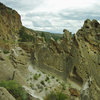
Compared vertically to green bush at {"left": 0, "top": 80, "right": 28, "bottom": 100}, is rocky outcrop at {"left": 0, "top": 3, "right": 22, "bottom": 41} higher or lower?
Result: higher

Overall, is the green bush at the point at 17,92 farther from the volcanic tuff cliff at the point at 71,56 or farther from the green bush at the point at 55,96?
the volcanic tuff cliff at the point at 71,56

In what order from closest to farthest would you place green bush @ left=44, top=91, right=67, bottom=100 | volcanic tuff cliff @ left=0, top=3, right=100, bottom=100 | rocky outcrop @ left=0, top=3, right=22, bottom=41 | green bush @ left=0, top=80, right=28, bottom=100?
green bush @ left=0, top=80, right=28, bottom=100
green bush @ left=44, top=91, right=67, bottom=100
volcanic tuff cliff @ left=0, top=3, right=100, bottom=100
rocky outcrop @ left=0, top=3, right=22, bottom=41

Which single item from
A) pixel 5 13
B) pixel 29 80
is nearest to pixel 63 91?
pixel 29 80

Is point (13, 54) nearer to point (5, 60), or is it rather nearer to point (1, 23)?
point (5, 60)

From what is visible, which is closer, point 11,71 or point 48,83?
point 11,71

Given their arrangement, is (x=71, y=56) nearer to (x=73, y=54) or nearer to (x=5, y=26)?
(x=73, y=54)

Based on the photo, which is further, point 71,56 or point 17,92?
point 71,56

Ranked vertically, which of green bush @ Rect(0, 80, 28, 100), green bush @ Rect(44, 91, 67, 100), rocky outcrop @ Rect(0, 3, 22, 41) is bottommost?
green bush @ Rect(44, 91, 67, 100)

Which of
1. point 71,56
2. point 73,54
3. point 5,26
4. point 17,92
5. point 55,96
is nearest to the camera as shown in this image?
point 17,92

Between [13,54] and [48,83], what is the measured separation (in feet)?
17.6

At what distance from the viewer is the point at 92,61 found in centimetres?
2266

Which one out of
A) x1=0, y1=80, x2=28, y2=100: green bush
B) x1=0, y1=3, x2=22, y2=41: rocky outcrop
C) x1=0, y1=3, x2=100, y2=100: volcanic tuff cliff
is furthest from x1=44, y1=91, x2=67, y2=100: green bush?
x1=0, y1=3, x2=22, y2=41: rocky outcrop

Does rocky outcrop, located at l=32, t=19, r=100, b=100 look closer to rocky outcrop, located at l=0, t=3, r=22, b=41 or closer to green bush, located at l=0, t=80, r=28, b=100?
green bush, located at l=0, t=80, r=28, b=100

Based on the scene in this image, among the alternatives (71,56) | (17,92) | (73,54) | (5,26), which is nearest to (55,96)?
(71,56)
